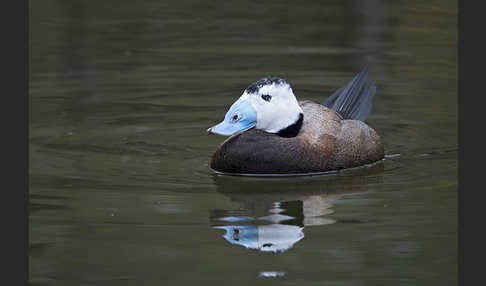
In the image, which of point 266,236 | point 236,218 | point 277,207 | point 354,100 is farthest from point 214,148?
point 266,236

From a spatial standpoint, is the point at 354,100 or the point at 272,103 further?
the point at 354,100

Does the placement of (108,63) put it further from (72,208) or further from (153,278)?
(153,278)

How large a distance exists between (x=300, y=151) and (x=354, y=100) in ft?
4.72

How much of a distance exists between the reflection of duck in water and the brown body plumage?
11 cm

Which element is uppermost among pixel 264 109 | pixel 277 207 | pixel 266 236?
pixel 264 109

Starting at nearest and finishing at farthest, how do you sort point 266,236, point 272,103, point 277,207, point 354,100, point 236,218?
1. point 266,236
2. point 236,218
3. point 277,207
4. point 272,103
5. point 354,100

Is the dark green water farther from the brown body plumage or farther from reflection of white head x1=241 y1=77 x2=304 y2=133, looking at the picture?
reflection of white head x1=241 y1=77 x2=304 y2=133

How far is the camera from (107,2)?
15.6m

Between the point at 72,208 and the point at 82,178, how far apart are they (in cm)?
→ 72

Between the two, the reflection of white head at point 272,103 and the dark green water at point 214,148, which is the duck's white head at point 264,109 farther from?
the dark green water at point 214,148

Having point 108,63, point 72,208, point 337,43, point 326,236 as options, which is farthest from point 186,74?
point 326,236

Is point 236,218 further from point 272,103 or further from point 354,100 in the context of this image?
point 354,100

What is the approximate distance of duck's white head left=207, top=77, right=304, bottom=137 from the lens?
7691 mm

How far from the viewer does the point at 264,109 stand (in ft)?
25.5
